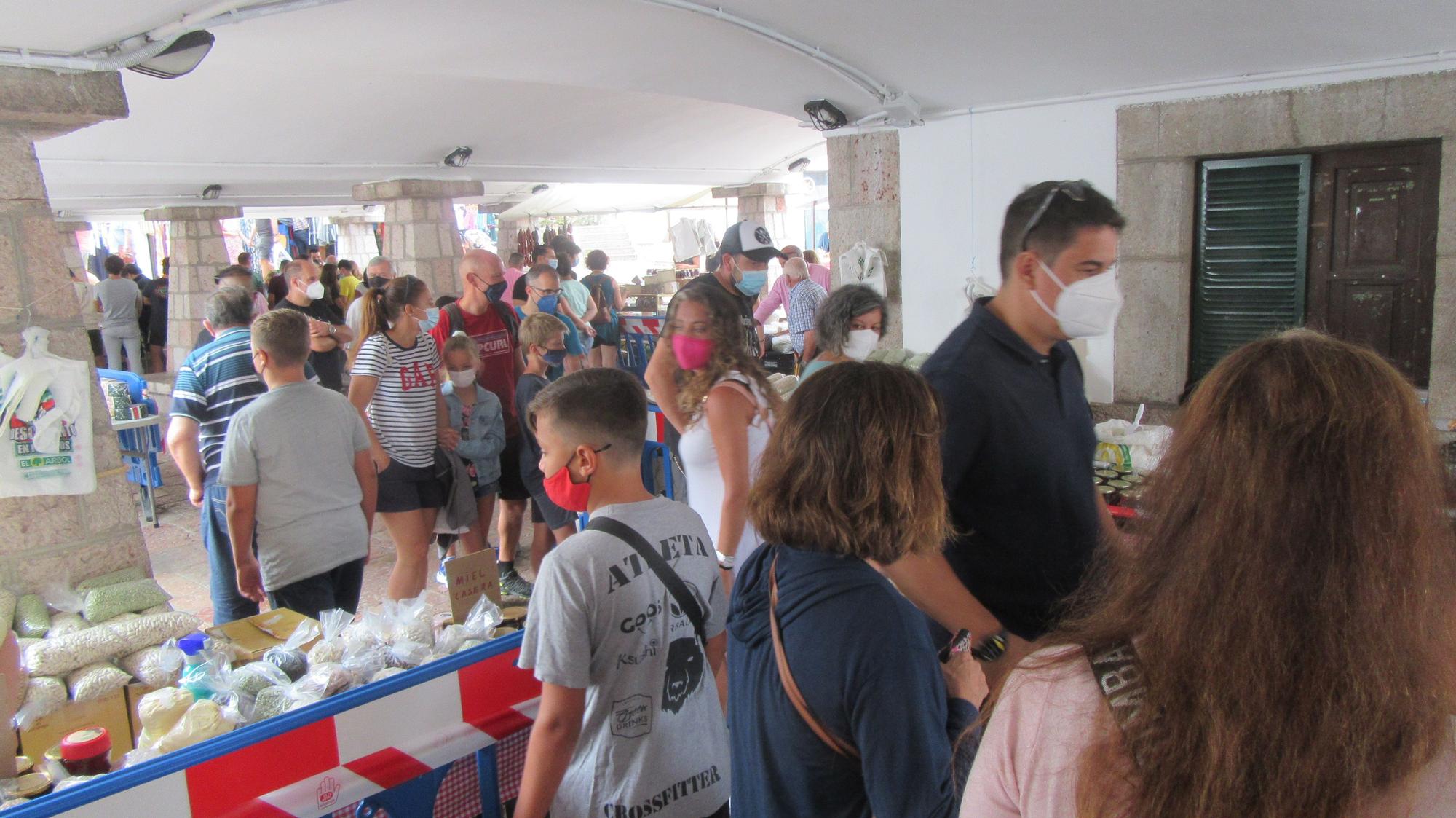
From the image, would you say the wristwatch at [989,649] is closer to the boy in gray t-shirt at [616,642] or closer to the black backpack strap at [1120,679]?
the boy in gray t-shirt at [616,642]

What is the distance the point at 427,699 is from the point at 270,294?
9.75 meters

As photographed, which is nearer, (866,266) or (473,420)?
(473,420)

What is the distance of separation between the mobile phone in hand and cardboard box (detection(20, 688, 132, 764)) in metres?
2.15

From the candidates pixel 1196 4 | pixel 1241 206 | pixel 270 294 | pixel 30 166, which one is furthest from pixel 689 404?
pixel 270 294

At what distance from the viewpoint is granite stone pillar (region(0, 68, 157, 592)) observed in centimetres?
298

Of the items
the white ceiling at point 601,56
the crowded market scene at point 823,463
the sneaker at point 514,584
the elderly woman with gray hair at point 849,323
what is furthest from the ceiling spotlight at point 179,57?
the sneaker at point 514,584

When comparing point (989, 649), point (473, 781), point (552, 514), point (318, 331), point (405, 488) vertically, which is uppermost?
point (318, 331)

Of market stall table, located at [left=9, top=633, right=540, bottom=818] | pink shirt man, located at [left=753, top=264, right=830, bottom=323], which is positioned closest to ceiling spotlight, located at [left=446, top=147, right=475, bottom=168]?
pink shirt man, located at [left=753, top=264, right=830, bottom=323]

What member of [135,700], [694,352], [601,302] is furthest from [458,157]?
[135,700]

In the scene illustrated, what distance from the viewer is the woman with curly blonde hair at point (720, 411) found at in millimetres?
2740

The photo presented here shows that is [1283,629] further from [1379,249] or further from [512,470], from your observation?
[1379,249]

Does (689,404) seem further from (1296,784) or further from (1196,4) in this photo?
(1196,4)

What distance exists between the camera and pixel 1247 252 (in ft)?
16.2

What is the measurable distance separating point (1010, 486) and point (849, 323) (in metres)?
2.08
